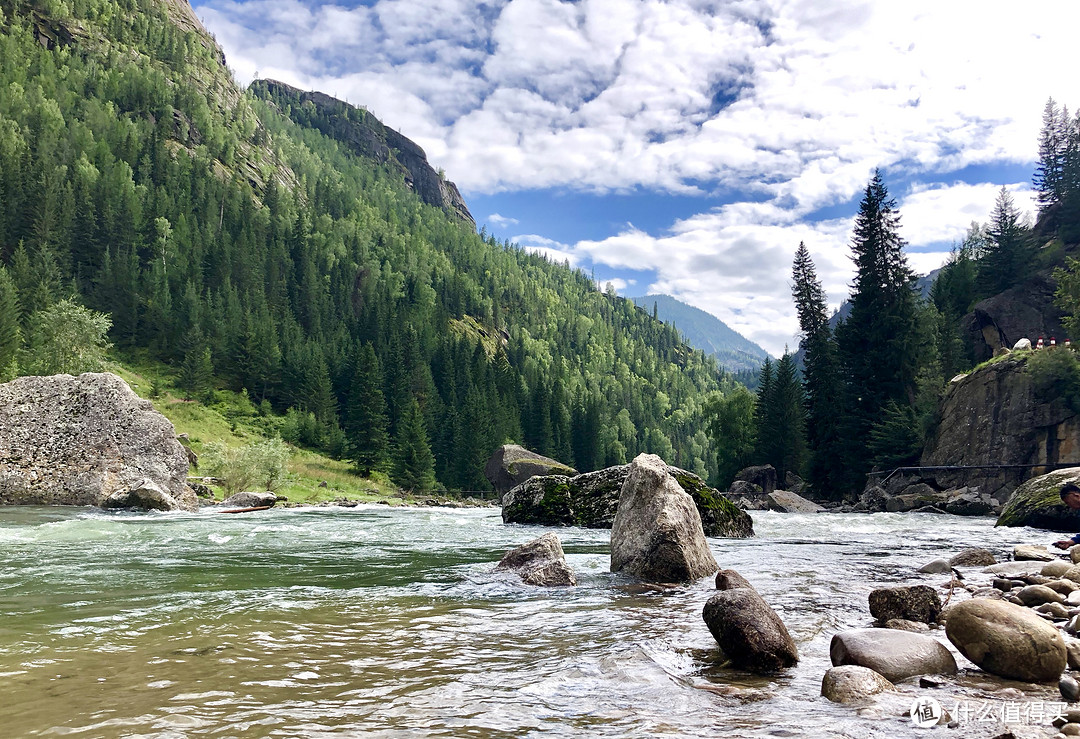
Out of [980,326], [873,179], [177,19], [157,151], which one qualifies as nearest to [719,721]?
[873,179]

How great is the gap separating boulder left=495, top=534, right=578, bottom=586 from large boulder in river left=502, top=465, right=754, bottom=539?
918cm

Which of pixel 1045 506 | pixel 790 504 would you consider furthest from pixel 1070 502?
pixel 790 504

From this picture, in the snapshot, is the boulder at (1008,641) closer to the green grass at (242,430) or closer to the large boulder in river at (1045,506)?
the large boulder in river at (1045,506)

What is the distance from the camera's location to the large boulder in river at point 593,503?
71.7 feet

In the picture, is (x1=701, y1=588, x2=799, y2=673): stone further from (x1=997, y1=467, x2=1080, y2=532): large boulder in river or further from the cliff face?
the cliff face

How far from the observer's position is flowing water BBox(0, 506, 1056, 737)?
4.63m

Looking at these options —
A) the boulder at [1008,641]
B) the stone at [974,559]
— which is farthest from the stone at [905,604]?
the stone at [974,559]

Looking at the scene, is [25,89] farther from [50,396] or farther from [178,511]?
[178,511]

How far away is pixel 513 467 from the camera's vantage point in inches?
2714

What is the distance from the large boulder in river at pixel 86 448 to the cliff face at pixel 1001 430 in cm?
4941

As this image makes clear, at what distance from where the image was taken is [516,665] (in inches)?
245

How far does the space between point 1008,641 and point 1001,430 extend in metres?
43.6

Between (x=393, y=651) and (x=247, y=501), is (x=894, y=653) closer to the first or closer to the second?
(x=393, y=651)

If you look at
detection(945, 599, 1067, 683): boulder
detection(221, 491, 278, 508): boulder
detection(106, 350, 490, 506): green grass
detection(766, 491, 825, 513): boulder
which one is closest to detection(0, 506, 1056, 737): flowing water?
detection(945, 599, 1067, 683): boulder
